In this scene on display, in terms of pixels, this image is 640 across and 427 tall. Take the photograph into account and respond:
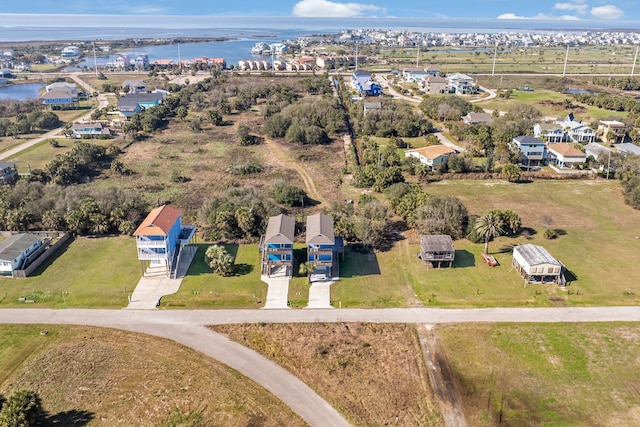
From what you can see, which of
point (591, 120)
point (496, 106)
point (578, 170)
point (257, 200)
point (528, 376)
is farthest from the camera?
point (496, 106)

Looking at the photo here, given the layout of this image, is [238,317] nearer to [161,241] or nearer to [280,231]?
[280,231]

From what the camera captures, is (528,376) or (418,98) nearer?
(528,376)

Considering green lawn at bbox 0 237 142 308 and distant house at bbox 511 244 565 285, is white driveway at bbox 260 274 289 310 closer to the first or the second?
green lawn at bbox 0 237 142 308

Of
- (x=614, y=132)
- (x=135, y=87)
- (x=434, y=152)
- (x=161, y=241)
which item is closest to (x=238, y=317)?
(x=161, y=241)

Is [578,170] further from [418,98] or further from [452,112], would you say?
[418,98]

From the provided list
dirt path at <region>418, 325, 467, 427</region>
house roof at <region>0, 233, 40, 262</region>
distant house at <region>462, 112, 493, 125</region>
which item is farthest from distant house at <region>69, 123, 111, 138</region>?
dirt path at <region>418, 325, 467, 427</region>

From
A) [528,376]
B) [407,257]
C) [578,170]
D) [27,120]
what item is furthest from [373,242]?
[27,120]
